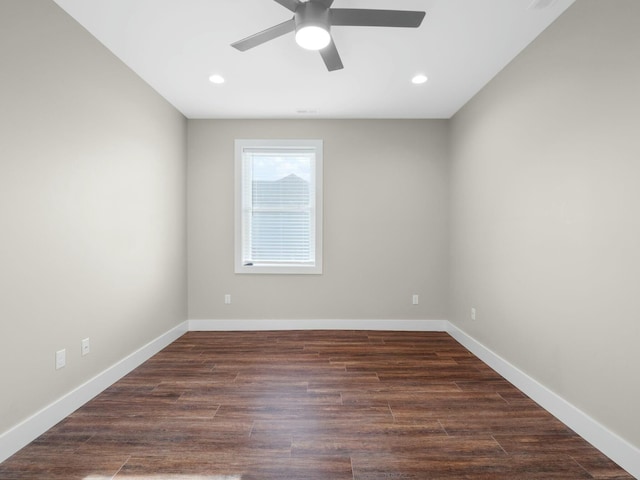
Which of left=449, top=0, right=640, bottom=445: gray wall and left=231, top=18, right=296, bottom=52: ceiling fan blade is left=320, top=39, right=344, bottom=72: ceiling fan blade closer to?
left=231, top=18, right=296, bottom=52: ceiling fan blade

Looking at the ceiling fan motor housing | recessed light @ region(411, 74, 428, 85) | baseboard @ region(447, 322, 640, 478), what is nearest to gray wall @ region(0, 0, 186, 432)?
the ceiling fan motor housing

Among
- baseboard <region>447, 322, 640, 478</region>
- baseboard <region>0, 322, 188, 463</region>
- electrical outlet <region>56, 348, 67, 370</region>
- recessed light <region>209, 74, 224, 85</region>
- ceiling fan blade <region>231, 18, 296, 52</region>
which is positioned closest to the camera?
baseboard <region>447, 322, 640, 478</region>

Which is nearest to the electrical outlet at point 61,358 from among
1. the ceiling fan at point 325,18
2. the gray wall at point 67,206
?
the gray wall at point 67,206

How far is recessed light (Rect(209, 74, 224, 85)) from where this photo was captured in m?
2.99

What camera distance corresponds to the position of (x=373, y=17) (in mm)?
1847

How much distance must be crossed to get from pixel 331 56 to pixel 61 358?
2687 millimetres

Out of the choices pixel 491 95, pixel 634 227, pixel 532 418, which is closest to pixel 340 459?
pixel 532 418

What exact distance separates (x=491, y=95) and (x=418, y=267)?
2044 millimetres

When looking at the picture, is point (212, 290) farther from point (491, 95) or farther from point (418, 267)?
point (491, 95)

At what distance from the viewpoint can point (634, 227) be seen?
5.41 ft

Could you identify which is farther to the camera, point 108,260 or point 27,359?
point 108,260

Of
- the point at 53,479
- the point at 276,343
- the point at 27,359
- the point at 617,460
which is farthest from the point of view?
the point at 276,343

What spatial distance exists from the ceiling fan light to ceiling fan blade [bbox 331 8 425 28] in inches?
3.7

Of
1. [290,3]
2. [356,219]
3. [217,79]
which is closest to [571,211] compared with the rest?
[290,3]
